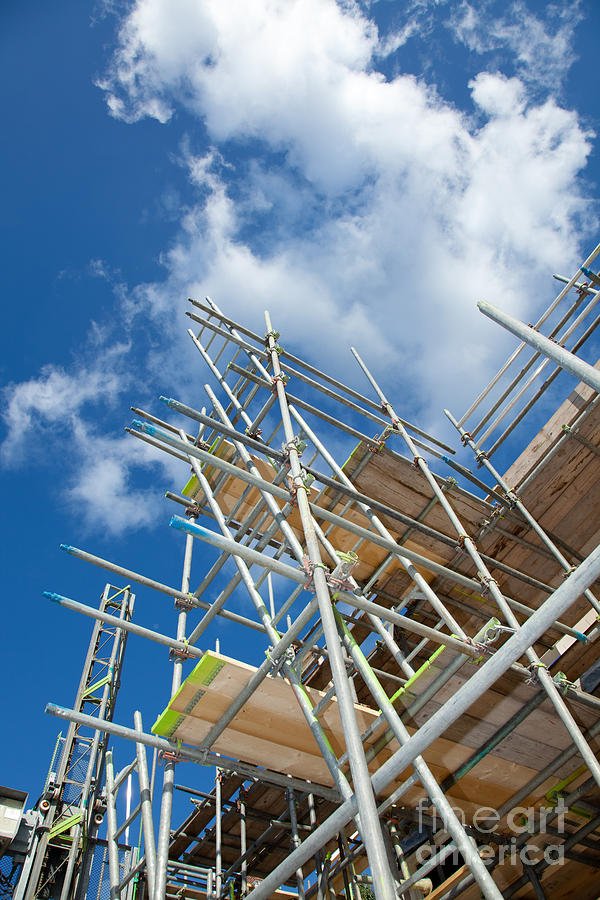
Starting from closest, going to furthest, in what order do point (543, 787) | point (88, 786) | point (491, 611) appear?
1. point (543, 787)
2. point (491, 611)
3. point (88, 786)

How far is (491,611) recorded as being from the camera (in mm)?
7535

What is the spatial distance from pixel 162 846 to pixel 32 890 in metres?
4.66

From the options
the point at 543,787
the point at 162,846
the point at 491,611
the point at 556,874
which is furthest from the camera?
the point at 491,611

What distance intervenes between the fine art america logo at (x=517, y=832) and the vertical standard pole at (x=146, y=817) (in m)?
2.69

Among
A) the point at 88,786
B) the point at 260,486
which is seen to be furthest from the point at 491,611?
the point at 88,786

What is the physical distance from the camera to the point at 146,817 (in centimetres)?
513

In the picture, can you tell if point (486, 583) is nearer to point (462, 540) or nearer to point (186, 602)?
point (462, 540)

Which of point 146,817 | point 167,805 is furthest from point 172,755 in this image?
point 146,817

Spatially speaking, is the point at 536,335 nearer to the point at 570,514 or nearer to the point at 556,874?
the point at 570,514

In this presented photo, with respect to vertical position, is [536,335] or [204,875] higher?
[536,335]

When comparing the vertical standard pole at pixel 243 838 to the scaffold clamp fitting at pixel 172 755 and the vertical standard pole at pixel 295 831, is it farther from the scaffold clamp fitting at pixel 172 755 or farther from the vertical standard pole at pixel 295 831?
the scaffold clamp fitting at pixel 172 755

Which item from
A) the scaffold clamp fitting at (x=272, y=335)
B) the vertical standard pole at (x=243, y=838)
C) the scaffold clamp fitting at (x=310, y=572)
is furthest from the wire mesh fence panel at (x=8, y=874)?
the scaffold clamp fitting at (x=272, y=335)

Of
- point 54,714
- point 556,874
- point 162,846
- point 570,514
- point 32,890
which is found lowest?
point 556,874

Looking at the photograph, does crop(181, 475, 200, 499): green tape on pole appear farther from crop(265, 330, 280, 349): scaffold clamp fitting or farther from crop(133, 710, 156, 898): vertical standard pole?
crop(133, 710, 156, 898): vertical standard pole
